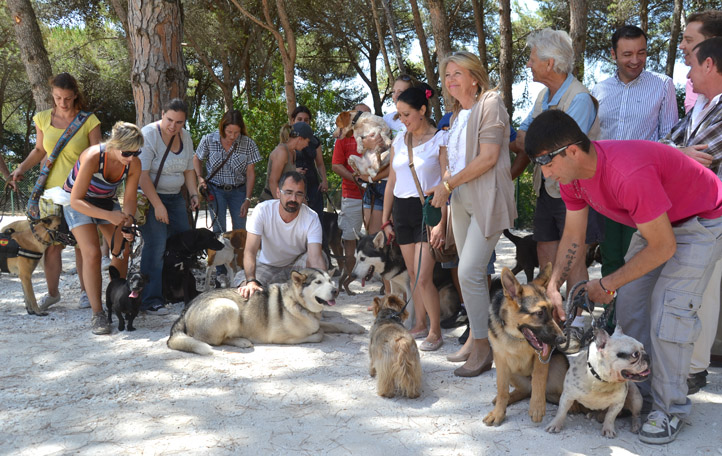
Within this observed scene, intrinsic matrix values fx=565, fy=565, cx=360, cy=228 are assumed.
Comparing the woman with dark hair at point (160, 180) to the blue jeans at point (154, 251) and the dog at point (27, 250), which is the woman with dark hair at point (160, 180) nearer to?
the blue jeans at point (154, 251)

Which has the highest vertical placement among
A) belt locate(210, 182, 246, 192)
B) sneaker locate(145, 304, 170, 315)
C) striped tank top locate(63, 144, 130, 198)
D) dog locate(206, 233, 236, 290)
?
striped tank top locate(63, 144, 130, 198)

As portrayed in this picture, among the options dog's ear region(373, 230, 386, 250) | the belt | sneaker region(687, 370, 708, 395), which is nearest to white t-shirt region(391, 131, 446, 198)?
dog's ear region(373, 230, 386, 250)

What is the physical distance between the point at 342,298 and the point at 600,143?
4190 millimetres

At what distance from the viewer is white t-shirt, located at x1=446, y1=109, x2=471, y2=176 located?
13.3ft

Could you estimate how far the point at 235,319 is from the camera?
16.1 feet

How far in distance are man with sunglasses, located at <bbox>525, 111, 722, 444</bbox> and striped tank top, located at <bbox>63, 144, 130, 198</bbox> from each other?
387cm

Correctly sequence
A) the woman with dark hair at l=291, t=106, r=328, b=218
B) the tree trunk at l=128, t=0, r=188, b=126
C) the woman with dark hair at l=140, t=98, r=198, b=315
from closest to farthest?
the woman with dark hair at l=140, t=98, r=198, b=315, the tree trunk at l=128, t=0, r=188, b=126, the woman with dark hair at l=291, t=106, r=328, b=218

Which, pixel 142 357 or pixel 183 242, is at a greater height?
pixel 183 242

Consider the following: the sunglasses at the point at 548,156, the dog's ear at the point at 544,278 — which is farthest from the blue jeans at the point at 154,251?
the sunglasses at the point at 548,156

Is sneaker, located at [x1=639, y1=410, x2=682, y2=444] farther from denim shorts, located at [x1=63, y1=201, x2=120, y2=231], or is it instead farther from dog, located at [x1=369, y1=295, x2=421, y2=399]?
denim shorts, located at [x1=63, y1=201, x2=120, y2=231]

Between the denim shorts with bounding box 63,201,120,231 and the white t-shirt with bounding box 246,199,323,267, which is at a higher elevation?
the denim shorts with bounding box 63,201,120,231

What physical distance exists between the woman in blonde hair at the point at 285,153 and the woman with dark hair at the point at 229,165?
308mm

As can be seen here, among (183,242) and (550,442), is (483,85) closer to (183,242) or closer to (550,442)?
(550,442)

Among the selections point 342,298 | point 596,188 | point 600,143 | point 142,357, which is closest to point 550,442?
point 596,188
